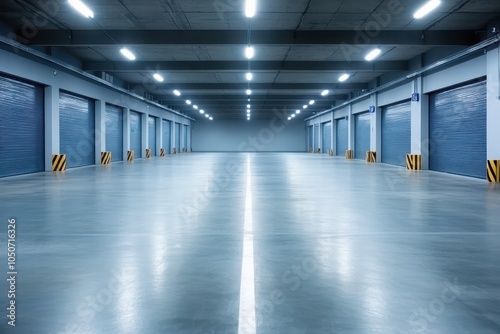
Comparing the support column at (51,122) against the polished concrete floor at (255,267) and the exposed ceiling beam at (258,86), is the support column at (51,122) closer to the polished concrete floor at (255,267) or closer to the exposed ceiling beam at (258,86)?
the exposed ceiling beam at (258,86)

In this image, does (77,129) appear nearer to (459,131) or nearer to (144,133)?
(144,133)

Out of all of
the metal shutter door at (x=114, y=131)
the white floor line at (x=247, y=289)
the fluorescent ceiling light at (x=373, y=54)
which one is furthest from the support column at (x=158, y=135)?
the white floor line at (x=247, y=289)

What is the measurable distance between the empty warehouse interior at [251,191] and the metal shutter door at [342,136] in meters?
6.98

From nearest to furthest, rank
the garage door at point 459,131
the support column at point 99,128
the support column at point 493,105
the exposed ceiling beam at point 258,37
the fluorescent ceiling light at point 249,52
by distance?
the support column at point 493,105 → the exposed ceiling beam at point 258,37 → the garage door at point 459,131 → the fluorescent ceiling light at point 249,52 → the support column at point 99,128

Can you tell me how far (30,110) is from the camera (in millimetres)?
18781

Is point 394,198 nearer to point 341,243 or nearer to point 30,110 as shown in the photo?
point 341,243

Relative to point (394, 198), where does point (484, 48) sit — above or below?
above

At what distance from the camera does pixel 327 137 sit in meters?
48.0

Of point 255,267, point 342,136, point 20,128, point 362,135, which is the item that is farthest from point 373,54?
point 342,136

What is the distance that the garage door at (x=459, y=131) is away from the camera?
16.8m

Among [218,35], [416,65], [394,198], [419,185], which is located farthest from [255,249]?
[416,65]

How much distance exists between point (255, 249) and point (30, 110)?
639 inches

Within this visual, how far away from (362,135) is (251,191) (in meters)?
23.4

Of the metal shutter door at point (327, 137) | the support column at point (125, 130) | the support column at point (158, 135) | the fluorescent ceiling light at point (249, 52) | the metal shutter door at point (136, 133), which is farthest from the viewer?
the metal shutter door at point (327, 137)
